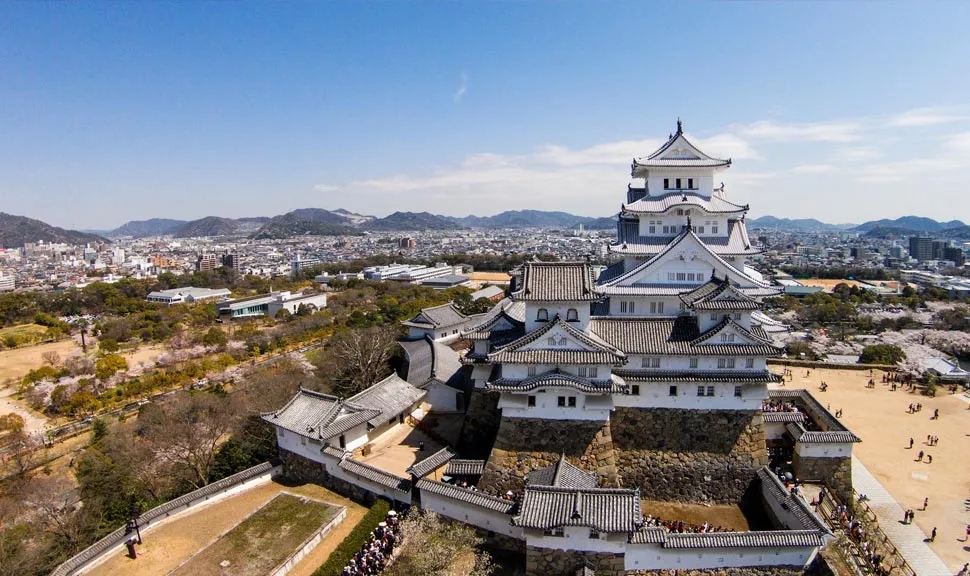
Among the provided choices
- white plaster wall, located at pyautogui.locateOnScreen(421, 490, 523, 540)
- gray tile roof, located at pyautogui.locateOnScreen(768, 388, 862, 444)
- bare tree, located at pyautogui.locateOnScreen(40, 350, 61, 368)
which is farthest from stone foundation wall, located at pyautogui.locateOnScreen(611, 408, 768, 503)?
bare tree, located at pyautogui.locateOnScreen(40, 350, 61, 368)

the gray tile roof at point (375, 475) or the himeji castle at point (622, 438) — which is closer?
the himeji castle at point (622, 438)

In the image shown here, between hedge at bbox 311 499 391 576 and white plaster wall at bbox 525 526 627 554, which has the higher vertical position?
white plaster wall at bbox 525 526 627 554

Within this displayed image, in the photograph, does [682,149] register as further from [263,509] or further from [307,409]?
[263,509]

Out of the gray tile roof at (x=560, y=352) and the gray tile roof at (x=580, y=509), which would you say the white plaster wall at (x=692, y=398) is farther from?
the gray tile roof at (x=580, y=509)

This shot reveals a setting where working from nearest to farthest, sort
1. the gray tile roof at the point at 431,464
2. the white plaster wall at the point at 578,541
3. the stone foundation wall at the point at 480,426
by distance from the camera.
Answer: the white plaster wall at the point at 578,541
the gray tile roof at the point at 431,464
the stone foundation wall at the point at 480,426

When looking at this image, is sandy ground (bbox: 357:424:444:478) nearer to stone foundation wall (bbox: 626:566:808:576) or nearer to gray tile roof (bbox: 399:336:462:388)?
gray tile roof (bbox: 399:336:462:388)

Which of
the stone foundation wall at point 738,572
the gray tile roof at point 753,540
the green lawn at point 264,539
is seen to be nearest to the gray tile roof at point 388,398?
the green lawn at point 264,539

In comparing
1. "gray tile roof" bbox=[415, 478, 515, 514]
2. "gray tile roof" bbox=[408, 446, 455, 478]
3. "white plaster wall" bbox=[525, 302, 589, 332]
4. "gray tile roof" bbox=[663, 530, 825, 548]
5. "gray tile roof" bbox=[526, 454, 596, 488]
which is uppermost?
"white plaster wall" bbox=[525, 302, 589, 332]

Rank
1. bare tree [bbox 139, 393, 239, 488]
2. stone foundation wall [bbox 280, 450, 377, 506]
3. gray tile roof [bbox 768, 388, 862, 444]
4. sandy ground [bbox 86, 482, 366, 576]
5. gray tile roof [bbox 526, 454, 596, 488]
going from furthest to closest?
bare tree [bbox 139, 393, 239, 488] < stone foundation wall [bbox 280, 450, 377, 506] < gray tile roof [bbox 768, 388, 862, 444] < sandy ground [bbox 86, 482, 366, 576] < gray tile roof [bbox 526, 454, 596, 488]
